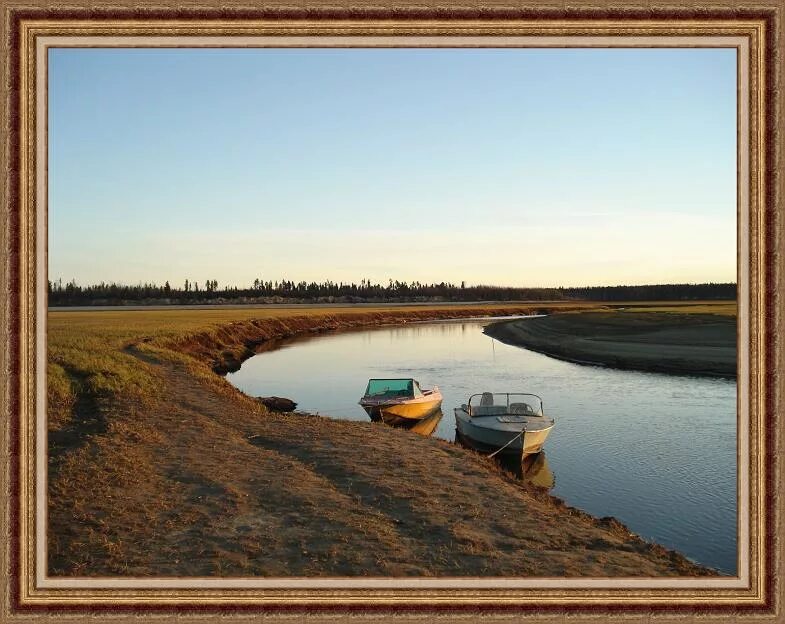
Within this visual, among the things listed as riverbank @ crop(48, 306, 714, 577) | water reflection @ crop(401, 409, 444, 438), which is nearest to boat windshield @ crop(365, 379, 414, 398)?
water reflection @ crop(401, 409, 444, 438)

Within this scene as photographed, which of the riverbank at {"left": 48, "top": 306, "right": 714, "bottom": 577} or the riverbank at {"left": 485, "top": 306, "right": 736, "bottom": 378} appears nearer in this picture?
the riverbank at {"left": 48, "top": 306, "right": 714, "bottom": 577}

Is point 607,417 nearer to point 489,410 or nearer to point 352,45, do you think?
point 489,410

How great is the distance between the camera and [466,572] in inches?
384

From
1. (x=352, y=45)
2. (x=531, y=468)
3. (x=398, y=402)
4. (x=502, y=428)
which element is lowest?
(x=531, y=468)

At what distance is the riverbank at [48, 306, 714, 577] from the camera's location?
33.0ft

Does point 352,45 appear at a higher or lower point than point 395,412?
higher

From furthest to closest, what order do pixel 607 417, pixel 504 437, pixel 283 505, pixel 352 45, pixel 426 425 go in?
1. pixel 607 417
2. pixel 426 425
3. pixel 504 437
4. pixel 283 505
5. pixel 352 45

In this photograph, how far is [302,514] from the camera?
12.2m

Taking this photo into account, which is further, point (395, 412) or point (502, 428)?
point (395, 412)

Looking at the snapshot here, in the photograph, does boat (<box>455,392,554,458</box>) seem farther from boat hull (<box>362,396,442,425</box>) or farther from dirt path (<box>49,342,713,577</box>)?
boat hull (<box>362,396,442,425</box>)

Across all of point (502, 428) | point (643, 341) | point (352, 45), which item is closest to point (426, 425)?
point (502, 428)

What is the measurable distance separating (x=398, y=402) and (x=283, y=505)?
14.1 meters

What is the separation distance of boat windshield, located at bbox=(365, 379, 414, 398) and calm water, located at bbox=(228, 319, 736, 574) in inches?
95.9

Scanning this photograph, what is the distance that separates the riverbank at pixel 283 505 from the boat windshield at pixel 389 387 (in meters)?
5.19
